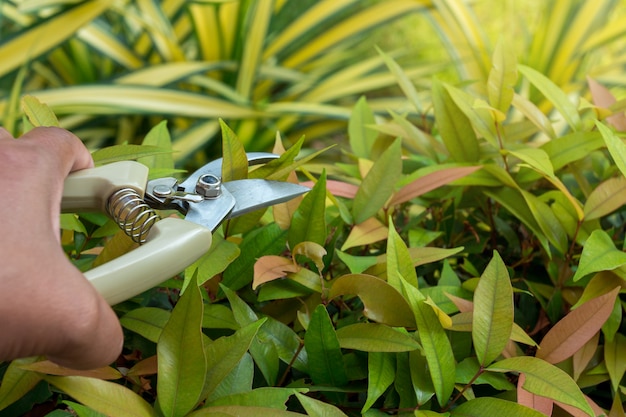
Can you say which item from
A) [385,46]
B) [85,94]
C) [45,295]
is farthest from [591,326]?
[385,46]

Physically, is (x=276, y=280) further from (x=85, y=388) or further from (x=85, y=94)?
(x=85, y=94)

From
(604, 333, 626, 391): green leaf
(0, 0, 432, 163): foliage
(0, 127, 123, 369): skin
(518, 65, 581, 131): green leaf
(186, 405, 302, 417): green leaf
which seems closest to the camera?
(0, 127, 123, 369): skin

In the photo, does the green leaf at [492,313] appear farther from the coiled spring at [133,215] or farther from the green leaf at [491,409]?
the coiled spring at [133,215]

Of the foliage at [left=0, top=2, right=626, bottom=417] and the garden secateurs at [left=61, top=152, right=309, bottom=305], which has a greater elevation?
the garden secateurs at [left=61, top=152, right=309, bottom=305]

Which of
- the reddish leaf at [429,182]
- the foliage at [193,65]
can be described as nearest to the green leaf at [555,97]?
the reddish leaf at [429,182]

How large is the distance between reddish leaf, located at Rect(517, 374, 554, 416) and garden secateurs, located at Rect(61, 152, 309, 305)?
0.17 meters

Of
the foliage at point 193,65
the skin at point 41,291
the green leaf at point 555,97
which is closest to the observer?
the skin at point 41,291

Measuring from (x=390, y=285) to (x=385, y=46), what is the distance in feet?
6.45

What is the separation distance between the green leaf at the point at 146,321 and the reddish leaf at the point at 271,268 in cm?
6

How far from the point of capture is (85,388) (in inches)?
14.0

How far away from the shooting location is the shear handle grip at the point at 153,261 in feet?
0.97

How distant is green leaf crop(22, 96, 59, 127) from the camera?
46 centimetres

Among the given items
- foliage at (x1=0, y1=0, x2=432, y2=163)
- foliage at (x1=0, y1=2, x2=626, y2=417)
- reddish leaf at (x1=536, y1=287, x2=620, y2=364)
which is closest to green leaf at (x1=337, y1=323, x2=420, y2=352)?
foliage at (x1=0, y1=2, x2=626, y2=417)

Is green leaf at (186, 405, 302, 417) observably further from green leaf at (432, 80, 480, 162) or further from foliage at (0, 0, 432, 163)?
foliage at (0, 0, 432, 163)
